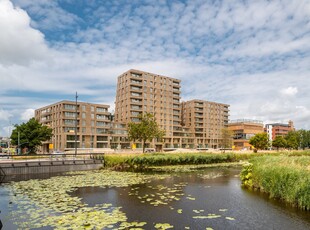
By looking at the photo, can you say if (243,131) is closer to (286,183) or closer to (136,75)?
(136,75)

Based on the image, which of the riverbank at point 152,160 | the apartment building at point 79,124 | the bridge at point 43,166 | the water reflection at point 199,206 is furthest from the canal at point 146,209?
the apartment building at point 79,124

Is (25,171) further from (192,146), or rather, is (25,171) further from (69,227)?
(192,146)

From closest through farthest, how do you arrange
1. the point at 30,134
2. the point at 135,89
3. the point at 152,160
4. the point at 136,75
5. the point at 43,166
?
the point at 43,166 → the point at 152,160 → the point at 30,134 → the point at 135,89 → the point at 136,75

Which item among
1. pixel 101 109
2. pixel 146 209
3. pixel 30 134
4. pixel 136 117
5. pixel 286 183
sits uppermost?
pixel 101 109

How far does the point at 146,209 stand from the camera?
16031 millimetres

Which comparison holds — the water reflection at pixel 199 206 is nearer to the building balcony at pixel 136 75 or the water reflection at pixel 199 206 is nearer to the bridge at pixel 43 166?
the bridge at pixel 43 166

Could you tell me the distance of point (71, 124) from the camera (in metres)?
102

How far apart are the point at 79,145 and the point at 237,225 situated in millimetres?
95803

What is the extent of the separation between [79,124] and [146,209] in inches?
3654

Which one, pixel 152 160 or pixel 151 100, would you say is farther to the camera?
pixel 151 100

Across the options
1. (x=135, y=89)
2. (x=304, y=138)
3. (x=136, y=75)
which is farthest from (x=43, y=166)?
(x=304, y=138)

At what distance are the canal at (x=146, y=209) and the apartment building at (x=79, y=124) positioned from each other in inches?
3159

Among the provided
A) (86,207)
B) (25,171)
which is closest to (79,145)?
(25,171)

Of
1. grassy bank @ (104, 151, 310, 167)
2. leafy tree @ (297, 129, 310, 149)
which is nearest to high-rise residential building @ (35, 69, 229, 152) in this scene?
leafy tree @ (297, 129, 310, 149)
